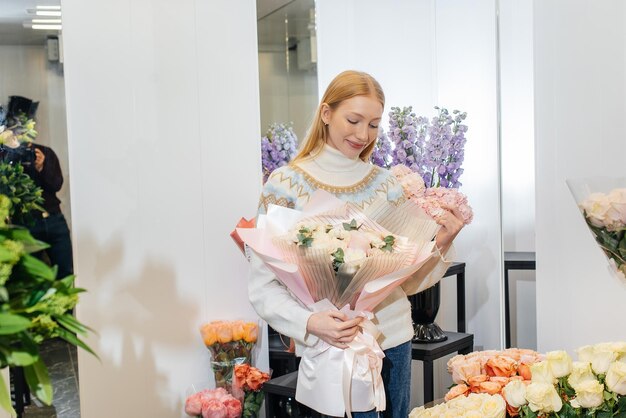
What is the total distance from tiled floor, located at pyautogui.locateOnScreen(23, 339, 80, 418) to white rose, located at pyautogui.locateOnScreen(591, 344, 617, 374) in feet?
5.77

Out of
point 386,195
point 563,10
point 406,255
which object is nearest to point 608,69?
point 563,10

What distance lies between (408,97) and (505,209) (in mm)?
724

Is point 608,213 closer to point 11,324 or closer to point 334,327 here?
point 334,327

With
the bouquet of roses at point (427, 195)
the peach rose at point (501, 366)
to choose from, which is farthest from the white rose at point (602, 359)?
the bouquet of roses at point (427, 195)

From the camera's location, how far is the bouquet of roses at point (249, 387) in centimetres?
286

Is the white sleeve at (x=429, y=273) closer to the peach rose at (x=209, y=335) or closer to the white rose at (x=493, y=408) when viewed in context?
the white rose at (x=493, y=408)

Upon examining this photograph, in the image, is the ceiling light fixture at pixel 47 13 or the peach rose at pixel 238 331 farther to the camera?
the peach rose at pixel 238 331

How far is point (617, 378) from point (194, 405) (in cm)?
170

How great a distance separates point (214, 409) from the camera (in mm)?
2746

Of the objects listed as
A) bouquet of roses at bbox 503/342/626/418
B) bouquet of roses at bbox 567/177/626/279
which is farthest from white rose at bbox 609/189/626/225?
bouquet of roses at bbox 503/342/626/418

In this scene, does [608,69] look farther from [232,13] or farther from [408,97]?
[232,13]

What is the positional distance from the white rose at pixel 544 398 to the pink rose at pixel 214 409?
1462mm

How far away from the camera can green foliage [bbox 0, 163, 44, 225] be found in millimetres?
2477

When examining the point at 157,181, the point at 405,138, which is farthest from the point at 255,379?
the point at 405,138
